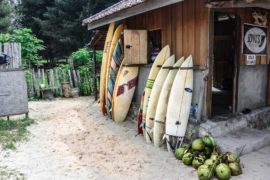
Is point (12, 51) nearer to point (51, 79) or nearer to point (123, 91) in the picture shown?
point (51, 79)

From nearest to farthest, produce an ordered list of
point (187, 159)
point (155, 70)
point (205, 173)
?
point (205, 173)
point (187, 159)
point (155, 70)

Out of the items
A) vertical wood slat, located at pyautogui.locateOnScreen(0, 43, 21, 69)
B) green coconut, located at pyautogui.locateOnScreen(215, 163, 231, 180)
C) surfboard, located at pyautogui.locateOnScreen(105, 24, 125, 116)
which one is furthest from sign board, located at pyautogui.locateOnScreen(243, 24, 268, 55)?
vertical wood slat, located at pyautogui.locateOnScreen(0, 43, 21, 69)

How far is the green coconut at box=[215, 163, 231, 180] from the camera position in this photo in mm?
3479

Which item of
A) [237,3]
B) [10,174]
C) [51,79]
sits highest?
[237,3]

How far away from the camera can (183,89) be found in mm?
4520

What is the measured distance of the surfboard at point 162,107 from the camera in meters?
4.74

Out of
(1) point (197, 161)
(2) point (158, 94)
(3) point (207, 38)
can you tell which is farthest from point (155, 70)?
(1) point (197, 161)

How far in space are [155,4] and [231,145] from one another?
2.54 metres

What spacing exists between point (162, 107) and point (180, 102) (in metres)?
0.39

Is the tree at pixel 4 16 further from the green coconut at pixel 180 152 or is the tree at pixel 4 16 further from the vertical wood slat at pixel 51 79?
the green coconut at pixel 180 152

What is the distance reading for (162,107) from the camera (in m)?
4.76

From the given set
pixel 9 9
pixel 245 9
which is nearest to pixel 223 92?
pixel 245 9

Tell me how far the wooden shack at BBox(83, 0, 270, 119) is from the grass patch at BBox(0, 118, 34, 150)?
2697 mm

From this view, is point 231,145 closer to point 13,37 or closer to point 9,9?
point 13,37
